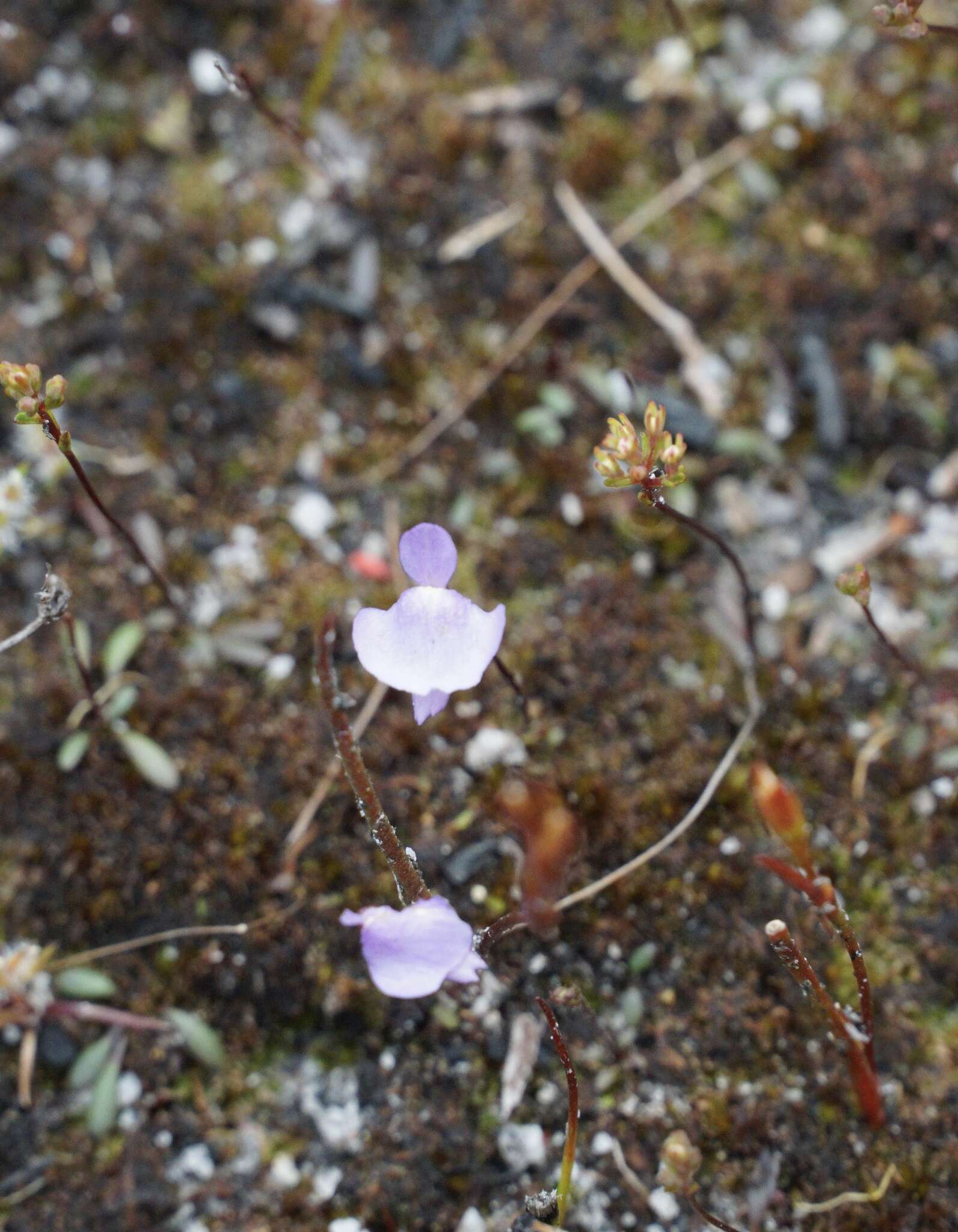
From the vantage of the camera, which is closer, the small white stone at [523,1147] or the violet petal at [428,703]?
the violet petal at [428,703]

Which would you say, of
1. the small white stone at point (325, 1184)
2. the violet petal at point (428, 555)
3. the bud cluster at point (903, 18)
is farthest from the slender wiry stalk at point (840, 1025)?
the bud cluster at point (903, 18)

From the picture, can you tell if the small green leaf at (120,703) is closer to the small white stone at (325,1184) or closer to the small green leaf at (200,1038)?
the small green leaf at (200,1038)

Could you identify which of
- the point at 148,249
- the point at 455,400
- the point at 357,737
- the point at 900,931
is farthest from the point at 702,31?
the point at 900,931

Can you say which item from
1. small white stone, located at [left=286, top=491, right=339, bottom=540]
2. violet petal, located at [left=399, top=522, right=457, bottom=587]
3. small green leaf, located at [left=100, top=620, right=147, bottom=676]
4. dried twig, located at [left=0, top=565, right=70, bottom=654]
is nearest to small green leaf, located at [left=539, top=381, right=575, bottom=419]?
small white stone, located at [left=286, top=491, right=339, bottom=540]

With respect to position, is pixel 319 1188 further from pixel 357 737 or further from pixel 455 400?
pixel 455 400

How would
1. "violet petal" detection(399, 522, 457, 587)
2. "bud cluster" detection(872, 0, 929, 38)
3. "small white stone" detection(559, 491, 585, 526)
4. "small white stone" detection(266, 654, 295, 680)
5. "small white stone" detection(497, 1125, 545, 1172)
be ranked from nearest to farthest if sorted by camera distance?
"violet petal" detection(399, 522, 457, 587)
"bud cluster" detection(872, 0, 929, 38)
"small white stone" detection(497, 1125, 545, 1172)
"small white stone" detection(266, 654, 295, 680)
"small white stone" detection(559, 491, 585, 526)

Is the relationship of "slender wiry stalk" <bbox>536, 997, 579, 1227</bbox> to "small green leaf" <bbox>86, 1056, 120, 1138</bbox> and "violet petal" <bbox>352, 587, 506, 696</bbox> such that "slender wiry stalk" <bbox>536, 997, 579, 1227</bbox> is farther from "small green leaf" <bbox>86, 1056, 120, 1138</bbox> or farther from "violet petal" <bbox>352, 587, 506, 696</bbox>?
"small green leaf" <bbox>86, 1056, 120, 1138</bbox>
